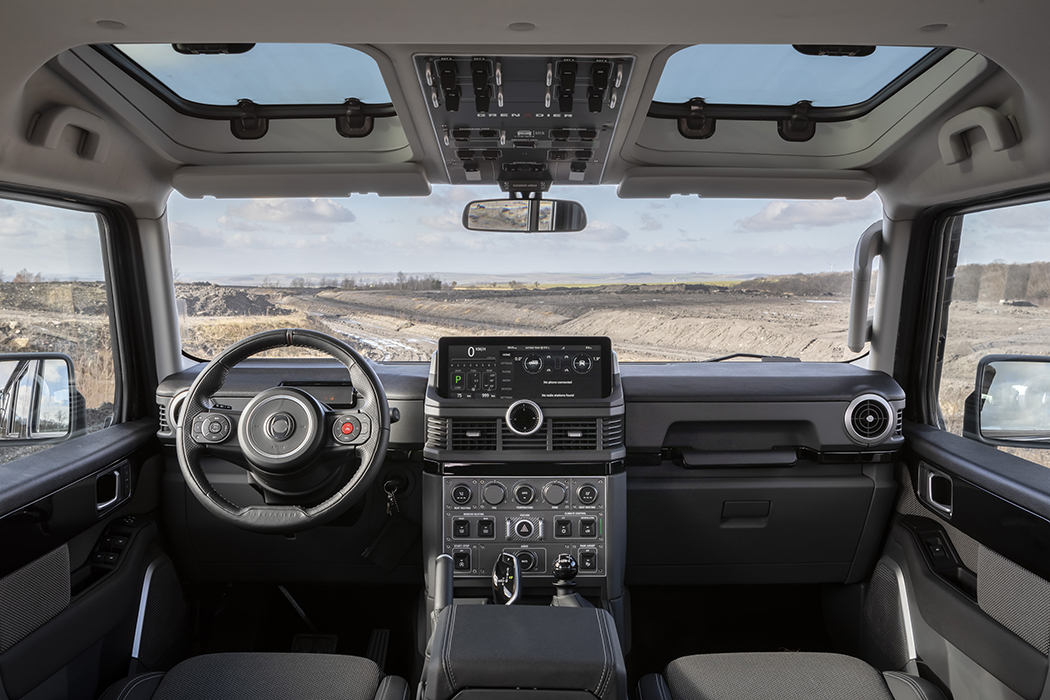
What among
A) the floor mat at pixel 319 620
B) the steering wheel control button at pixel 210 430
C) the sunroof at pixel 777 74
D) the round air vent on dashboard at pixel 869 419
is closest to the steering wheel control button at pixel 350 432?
the steering wheel control button at pixel 210 430

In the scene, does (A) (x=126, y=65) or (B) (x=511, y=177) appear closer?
(A) (x=126, y=65)

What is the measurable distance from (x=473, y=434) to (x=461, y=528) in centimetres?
40

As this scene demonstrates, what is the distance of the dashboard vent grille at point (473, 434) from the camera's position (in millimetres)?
2938

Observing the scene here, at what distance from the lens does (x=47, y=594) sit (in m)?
2.37

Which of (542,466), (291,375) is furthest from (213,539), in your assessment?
(542,466)

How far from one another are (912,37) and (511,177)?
1796mm

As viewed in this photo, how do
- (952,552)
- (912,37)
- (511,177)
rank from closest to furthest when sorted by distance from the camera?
(912,37) → (952,552) → (511,177)

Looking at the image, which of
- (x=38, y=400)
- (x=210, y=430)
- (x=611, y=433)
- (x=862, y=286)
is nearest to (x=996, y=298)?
(x=862, y=286)

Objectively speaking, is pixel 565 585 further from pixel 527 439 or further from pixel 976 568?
pixel 976 568

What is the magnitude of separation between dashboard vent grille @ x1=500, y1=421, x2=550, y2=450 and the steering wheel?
555 mm

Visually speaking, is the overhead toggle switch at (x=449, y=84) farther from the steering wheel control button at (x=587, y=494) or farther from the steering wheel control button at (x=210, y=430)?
the steering wheel control button at (x=587, y=494)

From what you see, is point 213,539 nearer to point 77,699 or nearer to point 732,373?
point 77,699

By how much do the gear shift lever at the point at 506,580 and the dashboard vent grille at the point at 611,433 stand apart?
1.99 feet

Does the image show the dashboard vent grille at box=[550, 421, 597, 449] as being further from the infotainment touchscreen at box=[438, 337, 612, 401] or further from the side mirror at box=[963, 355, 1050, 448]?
the side mirror at box=[963, 355, 1050, 448]
